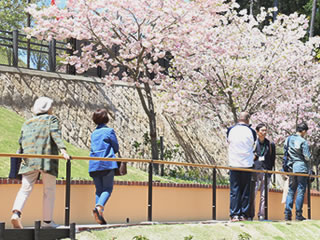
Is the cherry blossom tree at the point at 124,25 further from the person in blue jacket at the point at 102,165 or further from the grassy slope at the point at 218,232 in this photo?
the person in blue jacket at the point at 102,165

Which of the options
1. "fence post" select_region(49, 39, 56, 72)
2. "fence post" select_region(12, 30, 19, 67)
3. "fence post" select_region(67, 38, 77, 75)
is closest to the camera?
"fence post" select_region(12, 30, 19, 67)

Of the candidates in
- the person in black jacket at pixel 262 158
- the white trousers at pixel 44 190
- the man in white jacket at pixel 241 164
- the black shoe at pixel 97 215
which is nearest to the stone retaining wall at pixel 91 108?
the person in black jacket at pixel 262 158

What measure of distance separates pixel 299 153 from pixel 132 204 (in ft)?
12.5

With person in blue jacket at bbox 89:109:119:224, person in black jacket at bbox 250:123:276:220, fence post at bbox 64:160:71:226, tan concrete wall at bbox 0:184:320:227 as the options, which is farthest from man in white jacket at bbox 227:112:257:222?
fence post at bbox 64:160:71:226

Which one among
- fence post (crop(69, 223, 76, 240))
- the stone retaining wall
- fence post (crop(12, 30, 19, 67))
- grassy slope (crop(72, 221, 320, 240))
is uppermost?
fence post (crop(12, 30, 19, 67))

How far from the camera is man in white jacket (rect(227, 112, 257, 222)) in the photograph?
34.0 ft

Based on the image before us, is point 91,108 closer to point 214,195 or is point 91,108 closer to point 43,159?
point 214,195

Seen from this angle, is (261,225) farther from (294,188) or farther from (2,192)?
(2,192)

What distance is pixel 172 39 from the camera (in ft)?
63.3

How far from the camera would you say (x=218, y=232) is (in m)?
9.16

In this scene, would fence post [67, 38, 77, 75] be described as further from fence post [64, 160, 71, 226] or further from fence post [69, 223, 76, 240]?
fence post [69, 223, 76, 240]

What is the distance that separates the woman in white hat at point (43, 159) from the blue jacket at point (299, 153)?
Result: 17.1ft

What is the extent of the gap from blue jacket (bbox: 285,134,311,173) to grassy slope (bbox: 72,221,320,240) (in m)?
1.11

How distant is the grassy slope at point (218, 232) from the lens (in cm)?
802
